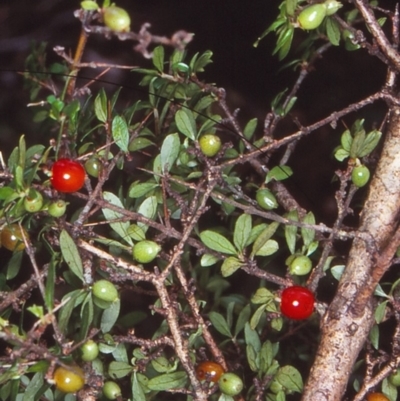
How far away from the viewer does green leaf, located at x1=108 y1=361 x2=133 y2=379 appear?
1.39 m

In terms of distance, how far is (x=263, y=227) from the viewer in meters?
1.41

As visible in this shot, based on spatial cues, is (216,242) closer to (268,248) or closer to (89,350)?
(268,248)

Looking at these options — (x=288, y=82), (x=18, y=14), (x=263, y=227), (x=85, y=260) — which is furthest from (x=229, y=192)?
(x=18, y=14)

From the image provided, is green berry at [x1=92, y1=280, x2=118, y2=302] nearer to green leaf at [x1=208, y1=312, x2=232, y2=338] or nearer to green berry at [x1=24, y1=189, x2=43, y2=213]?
green berry at [x1=24, y1=189, x2=43, y2=213]

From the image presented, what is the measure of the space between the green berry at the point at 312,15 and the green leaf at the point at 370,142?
0.25 metres

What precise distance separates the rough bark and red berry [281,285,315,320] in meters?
0.07

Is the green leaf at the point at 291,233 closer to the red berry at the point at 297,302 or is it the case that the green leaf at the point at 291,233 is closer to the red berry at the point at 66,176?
the red berry at the point at 297,302

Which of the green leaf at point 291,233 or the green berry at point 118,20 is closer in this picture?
the green berry at point 118,20

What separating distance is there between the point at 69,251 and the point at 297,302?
44 cm

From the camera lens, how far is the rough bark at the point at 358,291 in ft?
4.47

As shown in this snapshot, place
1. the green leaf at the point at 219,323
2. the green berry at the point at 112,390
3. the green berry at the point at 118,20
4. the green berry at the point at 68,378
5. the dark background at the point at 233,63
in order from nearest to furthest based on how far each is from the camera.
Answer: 1. the green berry at the point at 118,20
2. the green berry at the point at 68,378
3. the green berry at the point at 112,390
4. the green leaf at the point at 219,323
5. the dark background at the point at 233,63

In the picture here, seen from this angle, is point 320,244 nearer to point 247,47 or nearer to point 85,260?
point 85,260

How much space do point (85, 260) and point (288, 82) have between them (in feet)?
3.35

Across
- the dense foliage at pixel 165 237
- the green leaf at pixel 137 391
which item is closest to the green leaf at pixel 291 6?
the dense foliage at pixel 165 237
